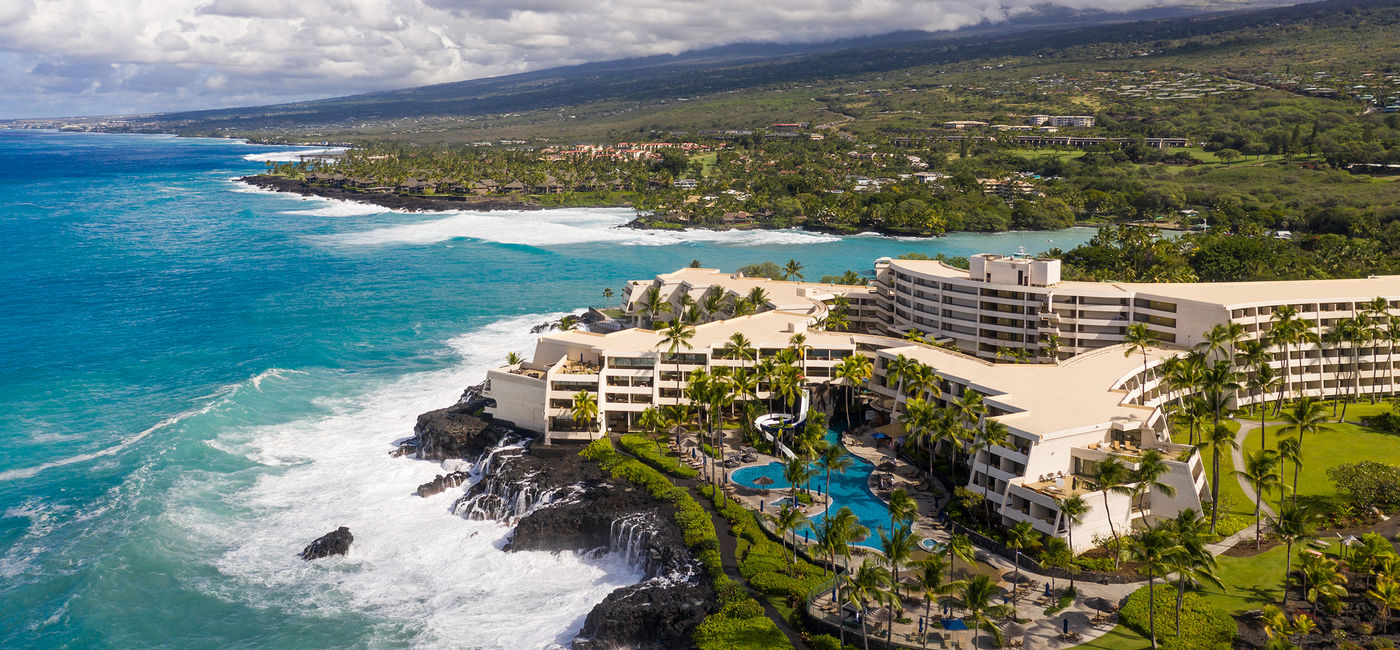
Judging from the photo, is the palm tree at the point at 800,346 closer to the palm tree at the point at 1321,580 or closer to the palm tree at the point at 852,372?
the palm tree at the point at 852,372

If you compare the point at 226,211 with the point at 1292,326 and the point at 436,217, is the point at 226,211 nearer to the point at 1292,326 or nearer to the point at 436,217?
the point at 436,217

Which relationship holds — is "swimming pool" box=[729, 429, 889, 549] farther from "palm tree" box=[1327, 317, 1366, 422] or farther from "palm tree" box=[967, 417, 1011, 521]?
"palm tree" box=[1327, 317, 1366, 422]

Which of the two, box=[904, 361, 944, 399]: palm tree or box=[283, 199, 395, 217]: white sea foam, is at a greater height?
box=[283, 199, 395, 217]: white sea foam

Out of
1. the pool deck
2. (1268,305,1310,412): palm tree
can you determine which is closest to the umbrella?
the pool deck

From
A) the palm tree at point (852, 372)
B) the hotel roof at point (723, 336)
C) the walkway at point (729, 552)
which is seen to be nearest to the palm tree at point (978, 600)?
the walkway at point (729, 552)

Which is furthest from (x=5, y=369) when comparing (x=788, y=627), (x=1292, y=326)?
(x=1292, y=326)

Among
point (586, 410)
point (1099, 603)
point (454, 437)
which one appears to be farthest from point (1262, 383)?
point (454, 437)
